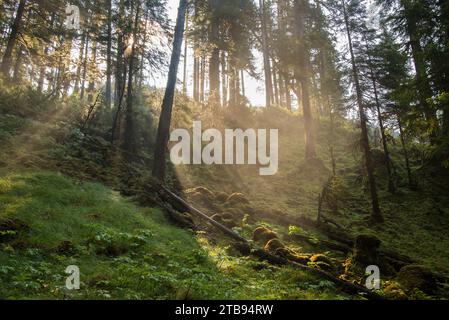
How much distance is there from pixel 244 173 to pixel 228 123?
4.55 meters

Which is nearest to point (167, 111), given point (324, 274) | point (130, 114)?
point (130, 114)

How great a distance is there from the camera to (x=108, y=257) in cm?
825

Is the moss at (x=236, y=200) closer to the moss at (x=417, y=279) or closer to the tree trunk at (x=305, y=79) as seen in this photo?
the moss at (x=417, y=279)

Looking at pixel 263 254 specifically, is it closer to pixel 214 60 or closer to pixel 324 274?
pixel 324 274

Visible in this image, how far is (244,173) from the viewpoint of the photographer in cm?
2230

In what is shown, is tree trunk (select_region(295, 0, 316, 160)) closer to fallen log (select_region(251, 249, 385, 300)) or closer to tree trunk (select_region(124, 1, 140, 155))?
tree trunk (select_region(124, 1, 140, 155))

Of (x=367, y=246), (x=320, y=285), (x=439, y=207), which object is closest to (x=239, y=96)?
(x=439, y=207)

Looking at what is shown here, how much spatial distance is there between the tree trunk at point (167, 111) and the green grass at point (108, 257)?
3402 mm

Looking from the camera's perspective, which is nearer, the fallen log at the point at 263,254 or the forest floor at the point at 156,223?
the forest floor at the point at 156,223

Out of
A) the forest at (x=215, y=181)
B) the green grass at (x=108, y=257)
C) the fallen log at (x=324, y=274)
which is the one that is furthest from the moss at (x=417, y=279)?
the green grass at (x=108, y=257)

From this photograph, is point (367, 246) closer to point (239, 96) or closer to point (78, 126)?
point (78, 126)

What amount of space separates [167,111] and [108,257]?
28.9 feet

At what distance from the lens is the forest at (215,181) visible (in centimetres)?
802

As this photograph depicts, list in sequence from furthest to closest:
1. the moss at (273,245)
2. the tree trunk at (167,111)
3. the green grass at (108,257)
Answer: the tree trunk at (167,111) < the moss at (273,245) < the green grass at (108,257)
